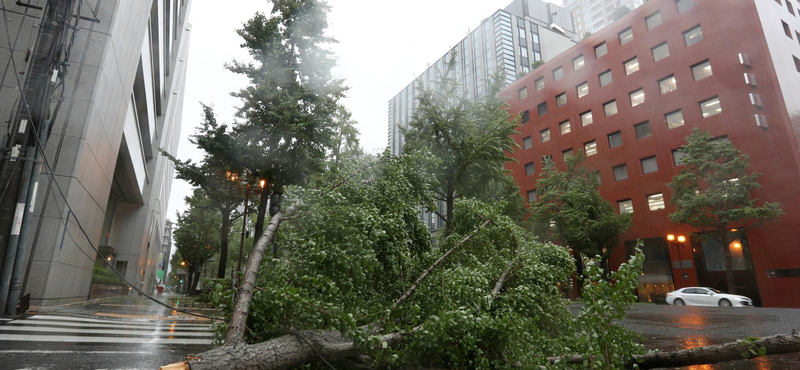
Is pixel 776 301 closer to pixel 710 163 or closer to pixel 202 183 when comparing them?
pixel 710 163

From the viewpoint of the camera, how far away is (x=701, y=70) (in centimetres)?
2714

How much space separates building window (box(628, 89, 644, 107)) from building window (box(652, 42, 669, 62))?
2.66 m

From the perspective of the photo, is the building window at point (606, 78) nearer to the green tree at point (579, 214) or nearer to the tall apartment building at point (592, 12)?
the green tree at point (579, 214)

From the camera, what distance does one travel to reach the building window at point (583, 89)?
116 feet

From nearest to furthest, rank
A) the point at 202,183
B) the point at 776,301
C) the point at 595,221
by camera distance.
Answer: the point at 202,183 < the point at 776,301 < the point at 595,221

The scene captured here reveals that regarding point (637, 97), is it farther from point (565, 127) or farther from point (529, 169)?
point (529, 169)

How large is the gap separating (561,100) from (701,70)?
38.9 ft

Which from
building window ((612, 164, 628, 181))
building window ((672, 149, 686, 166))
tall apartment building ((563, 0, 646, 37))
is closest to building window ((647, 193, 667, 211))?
building window ((672, 149, 686, 166))

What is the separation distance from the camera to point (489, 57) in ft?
192

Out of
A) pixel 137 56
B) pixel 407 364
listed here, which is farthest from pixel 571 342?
pixel 137 56

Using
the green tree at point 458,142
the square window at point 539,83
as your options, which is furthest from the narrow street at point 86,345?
the square window at point 539,83

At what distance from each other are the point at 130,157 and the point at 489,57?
51.1 metres

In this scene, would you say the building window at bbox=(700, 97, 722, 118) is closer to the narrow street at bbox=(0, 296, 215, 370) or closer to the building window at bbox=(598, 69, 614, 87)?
the building window at bbox=(598, 69, 614, 87)

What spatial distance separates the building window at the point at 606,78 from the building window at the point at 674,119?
6410mm
